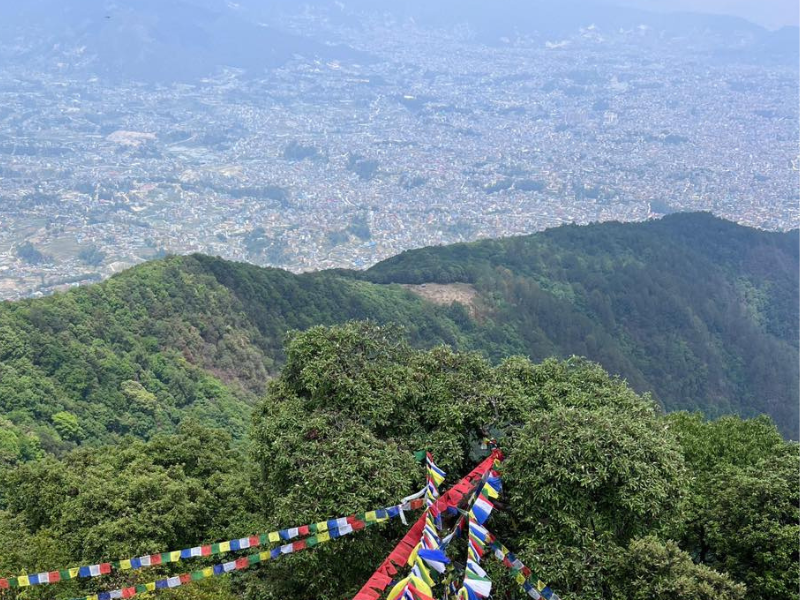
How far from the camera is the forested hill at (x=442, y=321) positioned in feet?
98.1

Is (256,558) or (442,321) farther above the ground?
(256,558)

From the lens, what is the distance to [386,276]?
5722cm

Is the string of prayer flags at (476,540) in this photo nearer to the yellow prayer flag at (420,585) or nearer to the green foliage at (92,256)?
the yellow prayer flag at (420,585)

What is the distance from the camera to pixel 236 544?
1133 cm

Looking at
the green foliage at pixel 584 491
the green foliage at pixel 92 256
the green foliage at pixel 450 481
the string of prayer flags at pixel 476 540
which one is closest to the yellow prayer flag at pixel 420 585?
the string of prayer flags at pixel 476 540

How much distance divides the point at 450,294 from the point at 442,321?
216 inches

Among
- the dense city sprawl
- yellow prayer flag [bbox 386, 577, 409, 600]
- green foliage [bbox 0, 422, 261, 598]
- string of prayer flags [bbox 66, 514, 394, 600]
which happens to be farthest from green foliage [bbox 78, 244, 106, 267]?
yellow prayer flag [bbox 386, 577, 409, 600]

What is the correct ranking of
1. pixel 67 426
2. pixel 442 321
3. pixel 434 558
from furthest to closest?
pixel 442 321
pixel 67 426
pixel 434 558

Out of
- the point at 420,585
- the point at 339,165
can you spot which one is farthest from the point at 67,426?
the point at 339,165

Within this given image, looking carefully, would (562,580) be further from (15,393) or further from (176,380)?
(176,380)

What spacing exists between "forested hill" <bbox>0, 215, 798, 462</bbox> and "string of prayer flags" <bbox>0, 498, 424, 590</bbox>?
11367mm

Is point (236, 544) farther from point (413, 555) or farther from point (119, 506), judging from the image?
point (119, 506)

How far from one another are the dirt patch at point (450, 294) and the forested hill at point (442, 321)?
236mm

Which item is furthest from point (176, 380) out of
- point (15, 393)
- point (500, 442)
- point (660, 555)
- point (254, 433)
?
point (660, 555)
